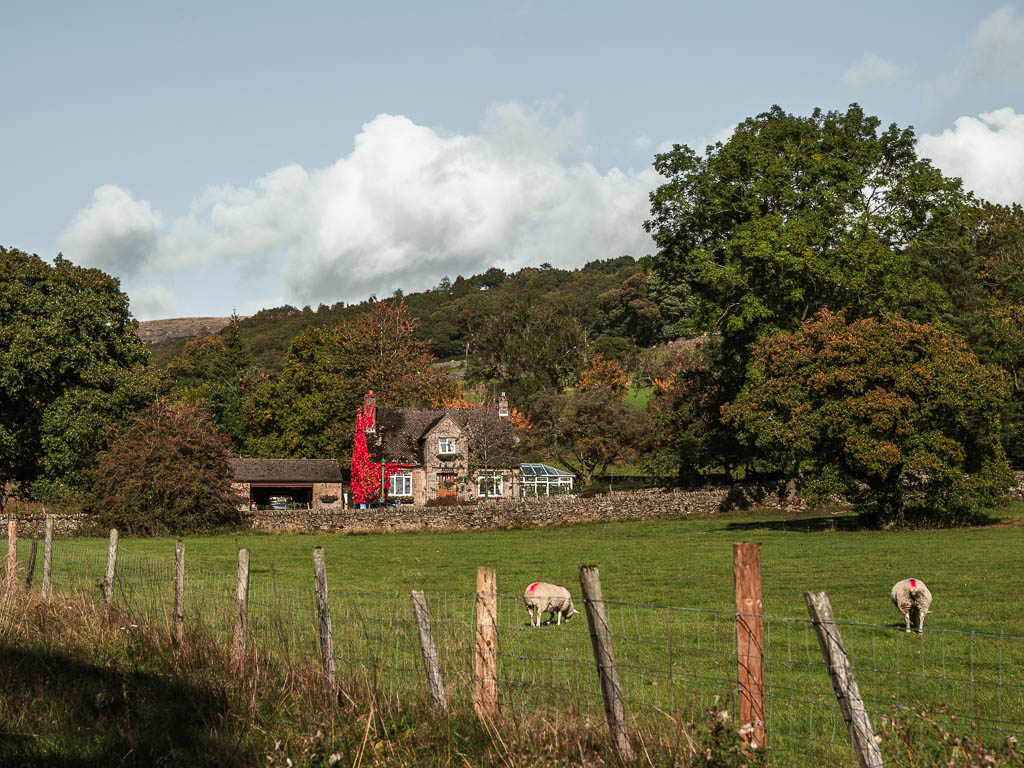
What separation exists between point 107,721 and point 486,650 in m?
3.22

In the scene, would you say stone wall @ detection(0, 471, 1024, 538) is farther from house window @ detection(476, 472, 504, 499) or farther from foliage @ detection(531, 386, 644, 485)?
foliage @ detection(531, 386, 644, 485)

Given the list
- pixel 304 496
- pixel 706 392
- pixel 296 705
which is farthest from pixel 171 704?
pixel 304 496

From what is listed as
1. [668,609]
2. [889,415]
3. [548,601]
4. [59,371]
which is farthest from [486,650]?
[59,371]

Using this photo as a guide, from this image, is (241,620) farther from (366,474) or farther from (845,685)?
(366,474)

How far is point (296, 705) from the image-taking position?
319 inches

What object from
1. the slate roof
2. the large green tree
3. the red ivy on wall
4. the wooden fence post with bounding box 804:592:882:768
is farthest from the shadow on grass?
the red ivy on wall

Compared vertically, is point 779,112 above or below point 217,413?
above

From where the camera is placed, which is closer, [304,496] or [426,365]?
[304,496]

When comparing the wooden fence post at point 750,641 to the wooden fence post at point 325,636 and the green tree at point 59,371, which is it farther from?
the green tree at point 59,371

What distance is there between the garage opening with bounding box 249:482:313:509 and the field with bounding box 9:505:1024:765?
1135 inches

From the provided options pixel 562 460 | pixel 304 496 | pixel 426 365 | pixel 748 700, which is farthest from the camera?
pixel 426 365

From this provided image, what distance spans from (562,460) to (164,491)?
3606 cm

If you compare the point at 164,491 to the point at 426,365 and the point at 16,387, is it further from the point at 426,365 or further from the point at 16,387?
the point at 426,365

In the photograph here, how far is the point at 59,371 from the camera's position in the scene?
49.7 meters
